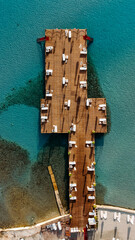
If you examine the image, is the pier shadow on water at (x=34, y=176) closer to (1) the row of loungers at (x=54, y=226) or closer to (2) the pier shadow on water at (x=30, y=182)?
(2) the pier shadow on water at (x=30, y=182)

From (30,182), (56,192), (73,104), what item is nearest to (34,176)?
(30,182)

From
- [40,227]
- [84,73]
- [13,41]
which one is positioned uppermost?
[13,41]

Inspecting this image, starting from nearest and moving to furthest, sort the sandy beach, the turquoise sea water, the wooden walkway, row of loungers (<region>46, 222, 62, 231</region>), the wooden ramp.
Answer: row of loungers (<region>46, 222, 62, 231</region>), the sandy beach, the wooden walkway, the wooden ramp, the turquoise sea water

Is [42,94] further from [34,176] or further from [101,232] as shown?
[101,232]

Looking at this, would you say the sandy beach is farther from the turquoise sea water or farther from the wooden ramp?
the turquoise sea water

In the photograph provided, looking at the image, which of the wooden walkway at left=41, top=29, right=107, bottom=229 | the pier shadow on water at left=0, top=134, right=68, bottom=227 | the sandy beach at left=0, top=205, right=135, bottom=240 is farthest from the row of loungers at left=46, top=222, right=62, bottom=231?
the wooden walkway at left=41, top=29, right=107, bottom=229

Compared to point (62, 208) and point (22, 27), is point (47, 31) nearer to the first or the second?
point (22, 27)

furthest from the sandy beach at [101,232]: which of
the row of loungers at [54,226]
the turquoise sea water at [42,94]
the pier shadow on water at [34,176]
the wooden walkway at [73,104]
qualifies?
the wooden walkway at [73,104]

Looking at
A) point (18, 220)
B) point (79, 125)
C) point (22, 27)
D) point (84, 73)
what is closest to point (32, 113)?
point (79, 125)
